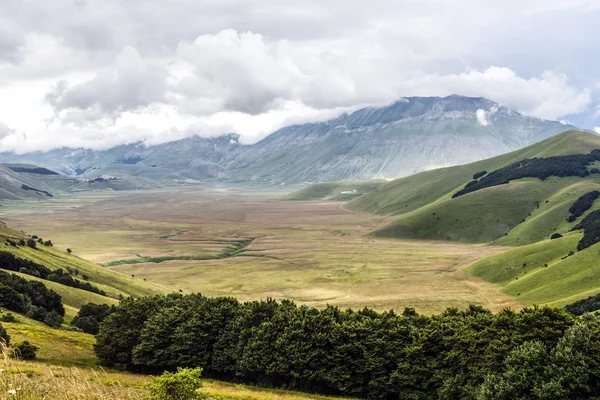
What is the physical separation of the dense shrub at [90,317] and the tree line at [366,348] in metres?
16.6

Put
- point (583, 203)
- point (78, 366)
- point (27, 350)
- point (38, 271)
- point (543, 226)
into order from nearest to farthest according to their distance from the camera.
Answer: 1. point (27, 350)
2. point (78, 366)
3. point (38, 271)
4. point (543, 226)
5. point (583, 203)

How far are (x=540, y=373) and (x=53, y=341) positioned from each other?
166 feet

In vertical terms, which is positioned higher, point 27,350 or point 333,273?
point 27,350

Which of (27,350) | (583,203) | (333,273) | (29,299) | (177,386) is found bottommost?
(333,273)

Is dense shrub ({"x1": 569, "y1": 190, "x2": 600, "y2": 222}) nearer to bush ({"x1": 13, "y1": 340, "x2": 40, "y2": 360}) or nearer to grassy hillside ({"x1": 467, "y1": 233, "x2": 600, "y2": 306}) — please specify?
grassy hillside ({"x1": 467, "y1": 233, "x2": 600, "y2": 306})

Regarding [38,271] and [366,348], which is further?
[38,271]

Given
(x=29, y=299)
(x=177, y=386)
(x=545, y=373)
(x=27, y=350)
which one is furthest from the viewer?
(x=29, y=299)

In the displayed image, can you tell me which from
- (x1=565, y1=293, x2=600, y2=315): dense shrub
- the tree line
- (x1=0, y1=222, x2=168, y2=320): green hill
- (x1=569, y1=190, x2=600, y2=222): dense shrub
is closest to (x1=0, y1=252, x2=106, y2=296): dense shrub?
(x1=0, y1=222, x2=168, y2=320): green hill

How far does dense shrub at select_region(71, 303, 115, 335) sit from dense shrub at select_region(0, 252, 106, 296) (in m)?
20.0

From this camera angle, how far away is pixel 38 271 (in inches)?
3413

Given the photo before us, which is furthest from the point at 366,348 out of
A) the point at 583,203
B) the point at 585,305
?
the point at 583,203

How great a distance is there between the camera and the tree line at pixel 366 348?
3406cm

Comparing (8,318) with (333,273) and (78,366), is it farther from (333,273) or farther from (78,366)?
(333,273)

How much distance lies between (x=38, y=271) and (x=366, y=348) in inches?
2892
